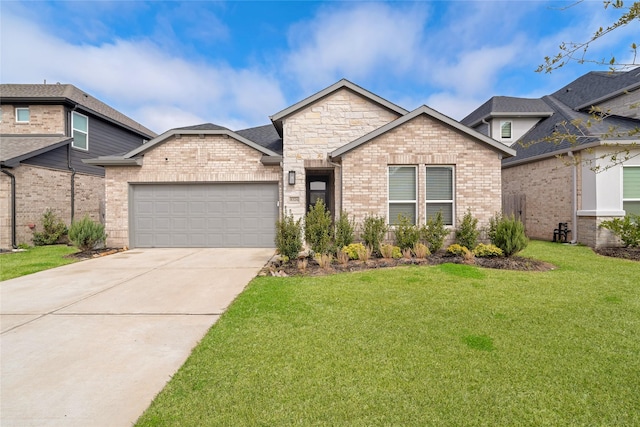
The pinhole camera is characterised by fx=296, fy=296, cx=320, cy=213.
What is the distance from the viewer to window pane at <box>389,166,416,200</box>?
29.9ft

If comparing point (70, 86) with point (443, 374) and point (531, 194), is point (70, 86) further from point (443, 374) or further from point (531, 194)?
point (531, 194)

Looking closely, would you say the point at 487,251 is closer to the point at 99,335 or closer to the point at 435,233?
the point at 435,233

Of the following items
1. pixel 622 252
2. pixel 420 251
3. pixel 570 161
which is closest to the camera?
pixel 420 251

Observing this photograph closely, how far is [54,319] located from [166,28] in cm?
1214

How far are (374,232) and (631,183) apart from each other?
909 cm

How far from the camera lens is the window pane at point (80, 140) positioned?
14166 millimetres

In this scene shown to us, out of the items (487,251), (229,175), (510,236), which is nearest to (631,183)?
(510,236)

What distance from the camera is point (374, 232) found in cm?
843

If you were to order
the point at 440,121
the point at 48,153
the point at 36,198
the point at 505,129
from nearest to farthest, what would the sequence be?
the point at 440,121 → the point at 36,198 → the point at 48,153 → the point at 505,129

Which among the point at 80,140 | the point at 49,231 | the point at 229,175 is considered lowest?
the point at 49,231

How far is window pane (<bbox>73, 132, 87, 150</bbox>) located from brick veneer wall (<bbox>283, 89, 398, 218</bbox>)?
35.9 ft

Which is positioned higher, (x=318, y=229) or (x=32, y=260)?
(x=318, y=229)

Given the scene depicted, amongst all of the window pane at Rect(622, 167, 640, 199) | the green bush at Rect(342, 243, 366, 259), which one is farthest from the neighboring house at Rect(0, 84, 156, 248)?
the window pane at Rect(622, 167, 640, 199)

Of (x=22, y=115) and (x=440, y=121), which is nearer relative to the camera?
(x=440, y=121)
